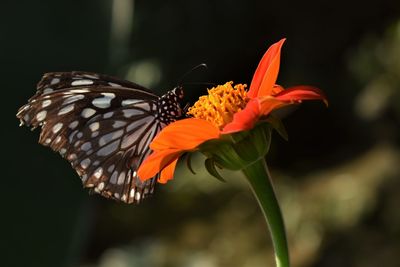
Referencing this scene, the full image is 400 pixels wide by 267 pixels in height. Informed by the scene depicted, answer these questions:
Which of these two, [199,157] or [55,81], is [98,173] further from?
[199,157]

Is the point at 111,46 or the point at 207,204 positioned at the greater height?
the point at 111,46

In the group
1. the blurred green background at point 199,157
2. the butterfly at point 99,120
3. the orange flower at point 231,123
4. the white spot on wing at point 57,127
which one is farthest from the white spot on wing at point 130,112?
the blurred green background at point 199,157

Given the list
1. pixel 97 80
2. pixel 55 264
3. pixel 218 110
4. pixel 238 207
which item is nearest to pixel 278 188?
pixel 238 207

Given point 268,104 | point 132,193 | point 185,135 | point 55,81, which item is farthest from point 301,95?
point 55,81

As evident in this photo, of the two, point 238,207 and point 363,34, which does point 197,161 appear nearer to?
point 238,207

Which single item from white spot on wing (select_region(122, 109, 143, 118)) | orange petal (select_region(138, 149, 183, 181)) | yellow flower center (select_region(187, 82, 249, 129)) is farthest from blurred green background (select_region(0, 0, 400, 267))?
orange petal (select_region(138, 149, 183, 181))

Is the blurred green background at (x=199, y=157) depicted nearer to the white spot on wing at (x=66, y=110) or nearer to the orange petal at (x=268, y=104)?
the white spot on wing at (x=66, y=110)

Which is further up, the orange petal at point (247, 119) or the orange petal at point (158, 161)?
the orange petal at point (247, 119)
